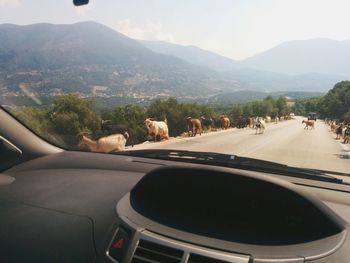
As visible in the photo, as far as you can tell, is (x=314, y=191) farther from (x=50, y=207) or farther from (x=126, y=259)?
(x=50, y=207)

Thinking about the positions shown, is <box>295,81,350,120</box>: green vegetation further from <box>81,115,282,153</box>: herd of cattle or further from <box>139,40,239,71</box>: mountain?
<box>139,40,239,71</box>: mountain

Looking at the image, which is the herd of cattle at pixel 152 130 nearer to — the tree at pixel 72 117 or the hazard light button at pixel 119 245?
the tree at pixel 72 117

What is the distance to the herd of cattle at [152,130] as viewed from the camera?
5003 millimetres

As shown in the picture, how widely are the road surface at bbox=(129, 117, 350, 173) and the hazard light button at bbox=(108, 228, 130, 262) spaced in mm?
5094

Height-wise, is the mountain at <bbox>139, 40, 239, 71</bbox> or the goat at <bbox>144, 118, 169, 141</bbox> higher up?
the mountain at <bbox>139, 40, 239, 71</bbox>

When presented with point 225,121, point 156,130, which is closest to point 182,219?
point 156,130

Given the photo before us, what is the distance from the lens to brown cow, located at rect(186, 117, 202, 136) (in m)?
7.50

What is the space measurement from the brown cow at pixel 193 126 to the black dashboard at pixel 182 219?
4.54m

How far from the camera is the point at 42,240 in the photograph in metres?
2.43

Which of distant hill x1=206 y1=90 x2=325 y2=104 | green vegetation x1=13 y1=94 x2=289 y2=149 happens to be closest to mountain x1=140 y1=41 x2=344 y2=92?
distant hill x1=206 y1=90 x2=325 y2=104

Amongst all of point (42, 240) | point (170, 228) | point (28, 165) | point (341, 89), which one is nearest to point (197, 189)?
point (170, 228)

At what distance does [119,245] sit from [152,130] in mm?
5824

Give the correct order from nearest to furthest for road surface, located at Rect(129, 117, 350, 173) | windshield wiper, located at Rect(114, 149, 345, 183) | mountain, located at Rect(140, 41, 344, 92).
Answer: windshield wiper, located at Rect(114, 149, 345, 183) < mountain, located at Rect(140, 41, 344, 92) < road surface, located at Rect(129, 117, 350, 173)

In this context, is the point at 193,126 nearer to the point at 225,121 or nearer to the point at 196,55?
the point at 225,121
